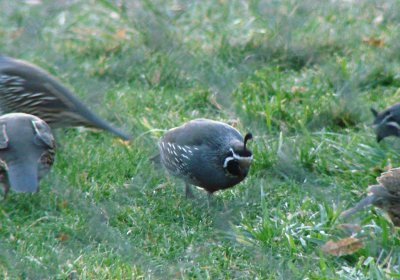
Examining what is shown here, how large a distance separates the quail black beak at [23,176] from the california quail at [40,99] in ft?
3.56

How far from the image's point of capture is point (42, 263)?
5574 millimetres

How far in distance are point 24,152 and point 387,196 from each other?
2.38 metres

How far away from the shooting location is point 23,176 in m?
6.21

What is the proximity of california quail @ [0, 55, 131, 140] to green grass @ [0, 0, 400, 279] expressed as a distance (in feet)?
0.77

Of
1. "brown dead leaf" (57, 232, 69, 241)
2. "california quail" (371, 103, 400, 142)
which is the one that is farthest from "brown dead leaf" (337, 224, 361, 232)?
"brown dead leaf" (57, 232, 69, 241)

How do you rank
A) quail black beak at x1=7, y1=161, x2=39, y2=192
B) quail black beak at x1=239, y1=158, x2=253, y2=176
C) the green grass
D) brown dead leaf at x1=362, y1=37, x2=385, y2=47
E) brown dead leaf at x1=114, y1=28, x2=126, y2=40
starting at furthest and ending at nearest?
brown dead leaf at x1=114, y1=28, x2=126, y2=40, brown dead leaf at x1=362, y1=37, x2=385, y2=47, quail black beak at x1=239, y1=158, x2=253, y2=176, quail black beak at x1=7, y1=161, x2=39, y2=192, the green grass

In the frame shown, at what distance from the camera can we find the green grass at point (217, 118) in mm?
5719

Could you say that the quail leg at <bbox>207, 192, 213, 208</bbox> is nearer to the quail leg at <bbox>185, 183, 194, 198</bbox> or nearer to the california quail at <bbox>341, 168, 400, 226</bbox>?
the quail leg at <bbox>185, 183, 194, 198</bbox>

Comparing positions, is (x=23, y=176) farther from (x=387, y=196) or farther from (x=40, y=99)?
(x=387, y=196)

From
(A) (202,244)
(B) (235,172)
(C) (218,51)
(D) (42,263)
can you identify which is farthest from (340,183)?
(C) (218,51)

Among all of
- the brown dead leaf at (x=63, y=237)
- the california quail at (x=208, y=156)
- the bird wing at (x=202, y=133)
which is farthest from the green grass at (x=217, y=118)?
the bird wing at (x=202, y=133)

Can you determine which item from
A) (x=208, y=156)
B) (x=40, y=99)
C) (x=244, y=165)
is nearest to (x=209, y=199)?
(x=208, y=156)

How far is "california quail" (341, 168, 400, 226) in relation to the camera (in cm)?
584

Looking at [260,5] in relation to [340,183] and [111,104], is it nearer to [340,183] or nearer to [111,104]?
[111,104]
